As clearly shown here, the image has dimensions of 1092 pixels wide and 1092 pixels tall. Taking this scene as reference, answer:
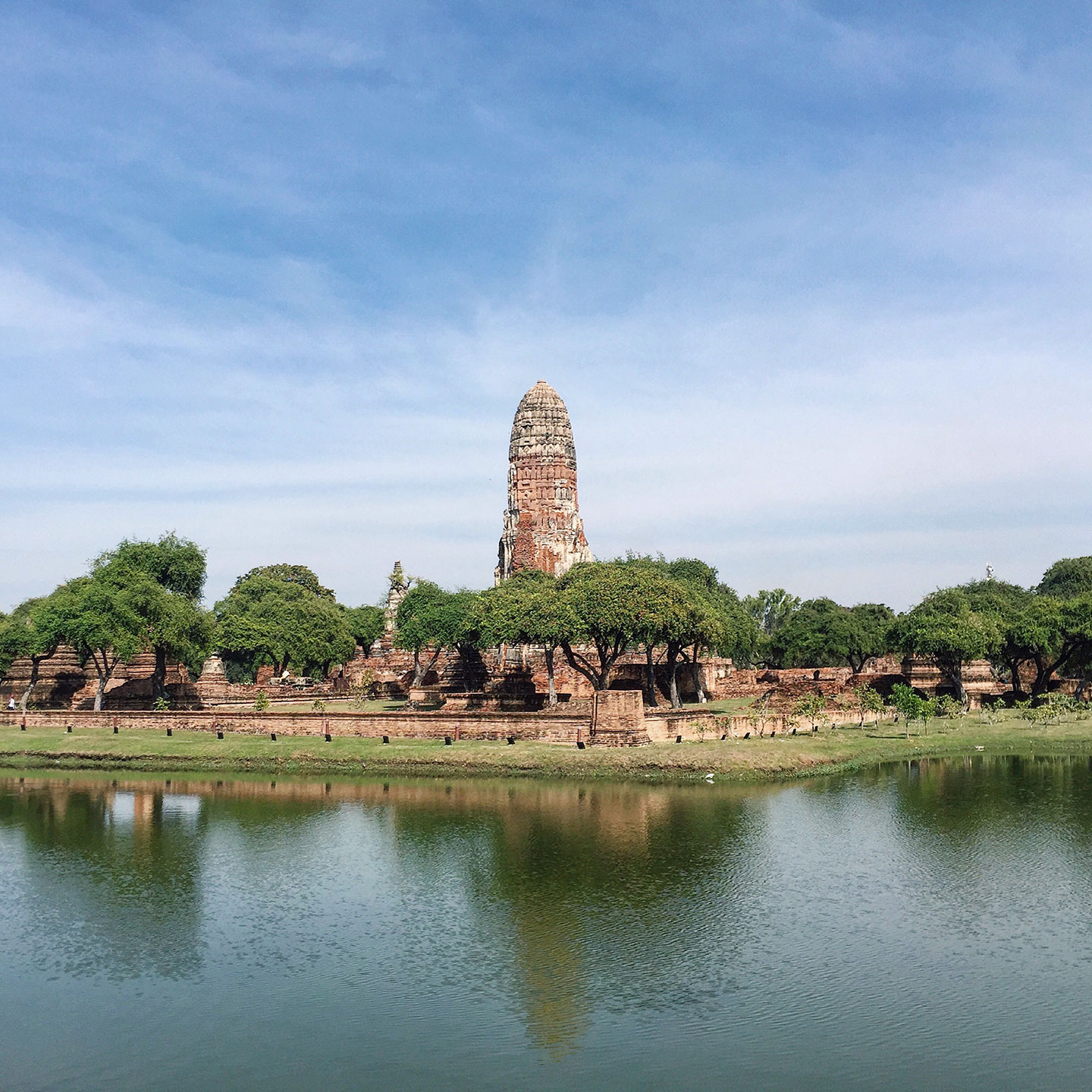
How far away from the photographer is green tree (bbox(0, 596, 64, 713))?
5138cm

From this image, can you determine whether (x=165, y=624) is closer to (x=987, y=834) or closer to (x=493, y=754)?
(x=493, y=754)

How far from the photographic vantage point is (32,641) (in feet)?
172

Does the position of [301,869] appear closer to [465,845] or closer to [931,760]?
[465,845]

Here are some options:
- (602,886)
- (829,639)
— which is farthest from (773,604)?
(602,886)

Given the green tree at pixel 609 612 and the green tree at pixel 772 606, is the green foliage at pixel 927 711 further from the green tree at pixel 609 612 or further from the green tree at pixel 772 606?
the green tree at pixel 772 606

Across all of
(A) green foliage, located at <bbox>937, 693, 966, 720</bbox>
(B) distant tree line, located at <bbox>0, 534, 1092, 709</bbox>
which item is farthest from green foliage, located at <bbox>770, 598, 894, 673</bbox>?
(A) green foliage, located at <bbox>937, 693, 966, 720</bbox>

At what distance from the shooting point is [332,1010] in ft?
52.9

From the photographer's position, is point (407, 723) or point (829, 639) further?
point (829, 639)

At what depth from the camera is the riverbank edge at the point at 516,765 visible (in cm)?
3703

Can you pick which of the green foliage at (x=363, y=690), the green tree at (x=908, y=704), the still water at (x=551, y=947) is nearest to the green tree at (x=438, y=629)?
the green foliage at (x=363, y=690)

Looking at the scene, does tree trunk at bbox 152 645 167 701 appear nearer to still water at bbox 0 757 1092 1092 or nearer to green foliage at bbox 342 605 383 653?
still water at bbox 0 757 1092 1092

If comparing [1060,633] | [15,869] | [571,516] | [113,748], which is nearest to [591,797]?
[15,869]

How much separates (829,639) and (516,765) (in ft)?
147

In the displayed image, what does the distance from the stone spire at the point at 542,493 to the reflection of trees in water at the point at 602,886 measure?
51.0m
